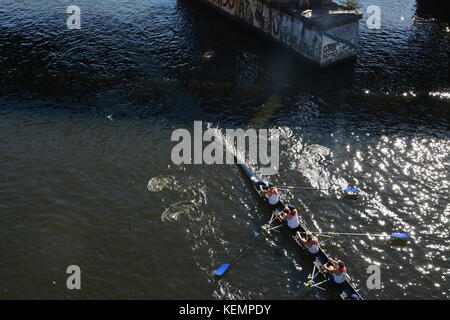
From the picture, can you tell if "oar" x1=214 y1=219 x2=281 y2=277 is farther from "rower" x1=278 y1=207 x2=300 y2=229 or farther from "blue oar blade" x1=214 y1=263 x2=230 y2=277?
"rower" x1=278 y1=207 x2=300 y2=229

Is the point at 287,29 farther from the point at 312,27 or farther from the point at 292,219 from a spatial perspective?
the point at 292,219

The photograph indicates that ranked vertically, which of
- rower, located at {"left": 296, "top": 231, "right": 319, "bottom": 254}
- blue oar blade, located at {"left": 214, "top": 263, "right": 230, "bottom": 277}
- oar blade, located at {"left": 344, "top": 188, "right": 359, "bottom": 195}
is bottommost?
blue oar blade, located at {"left": 214, "top": 263, "right": 230, "bottom": 277}

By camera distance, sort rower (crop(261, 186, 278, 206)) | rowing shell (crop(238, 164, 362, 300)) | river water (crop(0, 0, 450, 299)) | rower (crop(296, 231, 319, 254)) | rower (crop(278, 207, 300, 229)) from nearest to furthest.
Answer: rowing shell (crop(238, 164, 362, 300))
river water (crop(0, 0, 450, 299))
rower (crop(296, 231, 319, 254))
rower (crop(278, 207, 300, 229))
rower (crop(261, 186, 278, 206))

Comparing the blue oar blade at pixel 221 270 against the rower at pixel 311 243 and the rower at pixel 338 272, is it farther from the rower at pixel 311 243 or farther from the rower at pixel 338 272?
the rower at pixel 338 272

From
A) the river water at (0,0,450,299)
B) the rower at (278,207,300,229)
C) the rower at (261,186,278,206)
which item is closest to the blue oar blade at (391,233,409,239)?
the river water at (0,0,450,299)

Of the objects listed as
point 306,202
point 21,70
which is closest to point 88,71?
point 21,70

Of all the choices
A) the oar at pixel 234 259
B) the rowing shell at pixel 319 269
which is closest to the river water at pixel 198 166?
the oar at pixel 234 259
